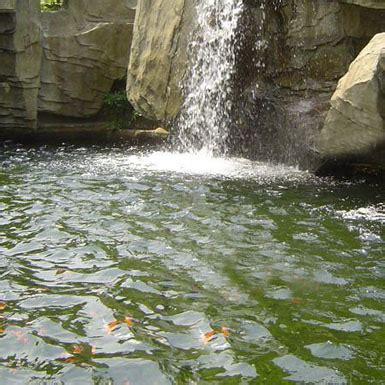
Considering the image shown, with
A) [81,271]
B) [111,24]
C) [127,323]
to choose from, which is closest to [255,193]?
[81,271]

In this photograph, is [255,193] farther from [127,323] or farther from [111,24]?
[111,24]

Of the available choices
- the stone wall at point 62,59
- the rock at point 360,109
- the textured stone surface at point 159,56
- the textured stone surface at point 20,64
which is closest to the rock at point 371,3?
the rock at point 360,109

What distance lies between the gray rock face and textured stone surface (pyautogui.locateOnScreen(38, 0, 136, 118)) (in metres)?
2.57

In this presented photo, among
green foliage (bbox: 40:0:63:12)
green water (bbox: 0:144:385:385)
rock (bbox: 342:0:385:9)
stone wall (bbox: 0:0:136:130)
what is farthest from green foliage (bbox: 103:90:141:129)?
rock (bbox: 342:0:385:9)

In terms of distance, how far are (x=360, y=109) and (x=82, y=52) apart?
7.81 meters

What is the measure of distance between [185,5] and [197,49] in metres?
0.72

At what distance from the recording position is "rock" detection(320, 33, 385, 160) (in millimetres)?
7430

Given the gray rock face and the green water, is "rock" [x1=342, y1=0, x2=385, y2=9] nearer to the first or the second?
the gray rock face

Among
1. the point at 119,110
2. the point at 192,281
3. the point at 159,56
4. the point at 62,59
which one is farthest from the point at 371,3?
the point at 62,59

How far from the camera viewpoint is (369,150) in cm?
812

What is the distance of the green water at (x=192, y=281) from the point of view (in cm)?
388

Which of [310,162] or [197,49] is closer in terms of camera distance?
[310,162]

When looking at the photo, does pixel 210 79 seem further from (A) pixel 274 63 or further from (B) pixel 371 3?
(B) pixel 371 3

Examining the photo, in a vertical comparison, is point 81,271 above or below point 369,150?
below
